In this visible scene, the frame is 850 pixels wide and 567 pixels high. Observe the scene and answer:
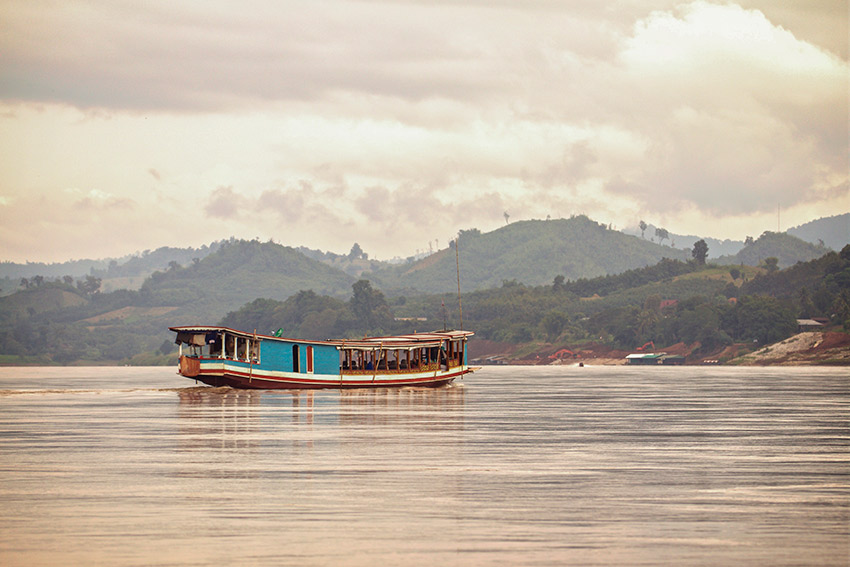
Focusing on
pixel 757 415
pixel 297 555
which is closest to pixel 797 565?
pixel 297 555

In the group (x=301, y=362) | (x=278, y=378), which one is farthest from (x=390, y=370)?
(x=278, y=378)

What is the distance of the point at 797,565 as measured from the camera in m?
16.5

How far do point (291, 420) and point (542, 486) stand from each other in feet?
76.7

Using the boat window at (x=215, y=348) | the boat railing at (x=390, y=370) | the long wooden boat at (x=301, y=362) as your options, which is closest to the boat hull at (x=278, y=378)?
the long wooden boat at (x=301, y=362)

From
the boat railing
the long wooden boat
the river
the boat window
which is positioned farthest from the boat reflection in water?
the boat window

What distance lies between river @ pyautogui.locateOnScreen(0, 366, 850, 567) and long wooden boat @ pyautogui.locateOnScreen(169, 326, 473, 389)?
812 inches

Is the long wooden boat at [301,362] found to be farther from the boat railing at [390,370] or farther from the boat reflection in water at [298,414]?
the boat reflection in water at [298,414]

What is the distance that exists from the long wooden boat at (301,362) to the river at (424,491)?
20.6 metres

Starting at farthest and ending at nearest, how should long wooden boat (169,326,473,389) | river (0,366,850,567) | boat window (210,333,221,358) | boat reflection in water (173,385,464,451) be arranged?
boat window (210,333,221,358) < long wooden boat (169,326,473,389) < boat reflection in water (173,385,464,451) < river (0,366,850,567)

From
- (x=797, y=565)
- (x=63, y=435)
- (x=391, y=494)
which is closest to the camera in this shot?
(x=797, y=565)

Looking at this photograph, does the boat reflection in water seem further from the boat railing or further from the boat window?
the boat window

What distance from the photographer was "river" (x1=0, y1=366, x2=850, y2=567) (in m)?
17.4

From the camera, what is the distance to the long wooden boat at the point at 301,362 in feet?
225

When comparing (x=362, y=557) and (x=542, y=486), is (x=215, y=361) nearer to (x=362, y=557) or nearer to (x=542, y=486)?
(x=542, y=486)
